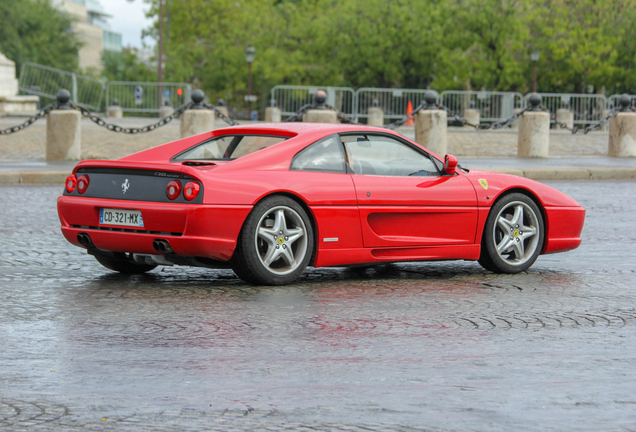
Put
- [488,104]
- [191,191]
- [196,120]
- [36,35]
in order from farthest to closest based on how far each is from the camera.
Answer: [36,35], [488,104], [196,120], [191,191]

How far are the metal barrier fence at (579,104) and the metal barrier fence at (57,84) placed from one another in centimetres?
1753

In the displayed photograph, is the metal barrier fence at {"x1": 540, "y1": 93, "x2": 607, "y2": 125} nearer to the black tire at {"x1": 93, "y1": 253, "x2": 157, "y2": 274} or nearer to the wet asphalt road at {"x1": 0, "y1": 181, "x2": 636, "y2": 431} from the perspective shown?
the wet asphalt road at {"x1": 0, "y1": 181, "x2": 636, "y2": 431}

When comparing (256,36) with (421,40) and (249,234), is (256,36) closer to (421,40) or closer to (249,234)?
(421,40)

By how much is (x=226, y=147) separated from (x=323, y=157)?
83 cm

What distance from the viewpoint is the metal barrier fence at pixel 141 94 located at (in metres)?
39.3

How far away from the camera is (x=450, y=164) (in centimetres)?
744

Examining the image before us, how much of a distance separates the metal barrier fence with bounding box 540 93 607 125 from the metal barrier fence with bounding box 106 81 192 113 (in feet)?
47.2

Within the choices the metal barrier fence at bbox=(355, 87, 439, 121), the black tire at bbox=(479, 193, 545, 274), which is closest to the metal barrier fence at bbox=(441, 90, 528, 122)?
the metal barrier fence at bbox=(355, 87, 439, 121)

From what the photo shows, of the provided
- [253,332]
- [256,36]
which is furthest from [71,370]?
[256,36]

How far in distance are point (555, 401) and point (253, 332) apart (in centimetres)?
186

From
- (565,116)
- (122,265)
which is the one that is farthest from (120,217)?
(565,116)

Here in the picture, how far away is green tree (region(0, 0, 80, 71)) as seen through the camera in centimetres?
6116

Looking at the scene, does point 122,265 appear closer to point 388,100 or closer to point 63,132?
point 63,132

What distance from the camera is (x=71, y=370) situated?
4.48 metres
